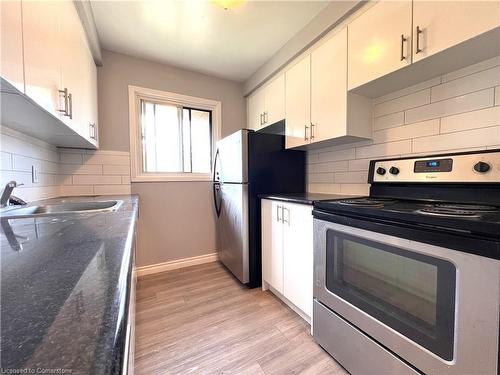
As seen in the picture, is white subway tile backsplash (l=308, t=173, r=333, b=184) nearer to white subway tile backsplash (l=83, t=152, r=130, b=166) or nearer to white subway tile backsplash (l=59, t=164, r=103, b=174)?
white subway tile backsplash (l=83, t=152, r=130, b=166)

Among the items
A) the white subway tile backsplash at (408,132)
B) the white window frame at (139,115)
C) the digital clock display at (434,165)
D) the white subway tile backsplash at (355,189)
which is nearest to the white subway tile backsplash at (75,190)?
the white window frame at (139,115)

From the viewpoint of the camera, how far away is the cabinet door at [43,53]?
84 cm

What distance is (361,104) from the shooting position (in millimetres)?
1642

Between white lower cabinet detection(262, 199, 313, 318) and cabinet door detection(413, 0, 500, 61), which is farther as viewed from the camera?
white lower cabinet detection(262, 199, 313, 318)

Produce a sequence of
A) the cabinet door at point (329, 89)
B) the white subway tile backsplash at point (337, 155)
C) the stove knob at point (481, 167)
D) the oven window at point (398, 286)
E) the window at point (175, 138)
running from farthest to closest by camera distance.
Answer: the window at point (175, 138)
the white subway tile backsplash at point (337, 155)
the cabinet door at point (329, 89)
the stove knob at point (481, 167)
the oven window at point (398, 286)

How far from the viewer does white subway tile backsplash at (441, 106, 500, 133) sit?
115 centimetres

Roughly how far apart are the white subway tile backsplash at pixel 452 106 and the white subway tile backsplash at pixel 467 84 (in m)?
0.03

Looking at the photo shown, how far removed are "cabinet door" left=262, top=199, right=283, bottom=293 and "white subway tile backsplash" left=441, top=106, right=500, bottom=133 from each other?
1.15 metres

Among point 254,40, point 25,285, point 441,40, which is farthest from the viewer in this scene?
point 254,40

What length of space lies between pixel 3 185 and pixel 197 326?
1.45 m

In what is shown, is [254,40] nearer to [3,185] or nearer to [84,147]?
[84,147]

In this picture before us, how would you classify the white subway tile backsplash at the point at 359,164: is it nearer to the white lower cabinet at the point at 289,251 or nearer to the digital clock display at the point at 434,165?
the digital clock display at the point at 434,165

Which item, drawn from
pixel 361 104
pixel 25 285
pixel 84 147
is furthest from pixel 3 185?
pixel 361 104

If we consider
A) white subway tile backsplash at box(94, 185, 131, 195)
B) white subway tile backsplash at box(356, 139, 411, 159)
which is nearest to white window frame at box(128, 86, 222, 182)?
white subway tile backsplash at box(94, 185, 131, 195)
